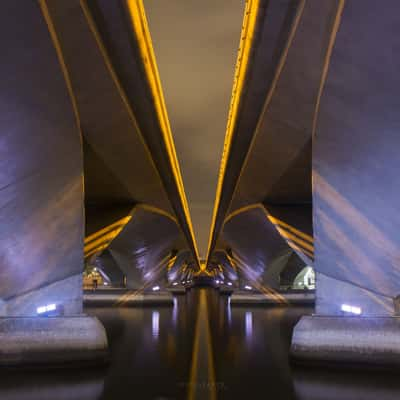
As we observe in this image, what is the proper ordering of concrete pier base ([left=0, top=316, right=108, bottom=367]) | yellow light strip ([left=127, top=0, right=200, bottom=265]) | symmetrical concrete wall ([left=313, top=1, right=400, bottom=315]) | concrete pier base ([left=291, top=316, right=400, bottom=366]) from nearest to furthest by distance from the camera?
symmetrical concrete wall ([left=313, top=1, right=400, bottom=315]), yellow light strip ([left=127, top=0, right=200, bottom=265]), concrete pier base ([left=291, top=316, right=400, bottom=366]), concrete pier base ([left=0, top=316, right=108, bottom=367])

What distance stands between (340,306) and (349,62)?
27.1ft

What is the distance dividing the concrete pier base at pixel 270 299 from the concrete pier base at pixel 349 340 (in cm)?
2203

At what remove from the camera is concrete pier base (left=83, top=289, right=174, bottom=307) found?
3328 centimetres

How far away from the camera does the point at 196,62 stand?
10.0 metres

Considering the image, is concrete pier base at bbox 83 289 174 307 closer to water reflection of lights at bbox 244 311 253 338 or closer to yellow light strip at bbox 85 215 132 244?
yellow light strip at bbox 85 215 132 244

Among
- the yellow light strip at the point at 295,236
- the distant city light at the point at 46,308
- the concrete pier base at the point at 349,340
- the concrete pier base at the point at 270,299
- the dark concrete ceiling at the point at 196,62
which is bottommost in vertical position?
the concrete pier base at the point at 270,299

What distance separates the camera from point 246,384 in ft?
30.1

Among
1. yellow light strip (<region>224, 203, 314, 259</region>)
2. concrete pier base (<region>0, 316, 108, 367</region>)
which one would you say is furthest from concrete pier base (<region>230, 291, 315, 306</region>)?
concrete pier base (<region>0, 316, 108, 367</region>)

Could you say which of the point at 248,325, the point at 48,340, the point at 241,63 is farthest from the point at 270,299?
the point at 241,63

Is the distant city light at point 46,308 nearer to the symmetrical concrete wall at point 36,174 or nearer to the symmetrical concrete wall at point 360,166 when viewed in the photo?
the symmetrical concrete wall at point 36,174

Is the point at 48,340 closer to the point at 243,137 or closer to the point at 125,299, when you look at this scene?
the point at 243,137

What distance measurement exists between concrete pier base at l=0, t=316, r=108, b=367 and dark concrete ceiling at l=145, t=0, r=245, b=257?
577 cm

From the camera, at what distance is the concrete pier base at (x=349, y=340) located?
1034 cm

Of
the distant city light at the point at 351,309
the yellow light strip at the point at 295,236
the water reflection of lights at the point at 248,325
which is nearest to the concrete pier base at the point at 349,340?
the distant city light at the point at 351,309
